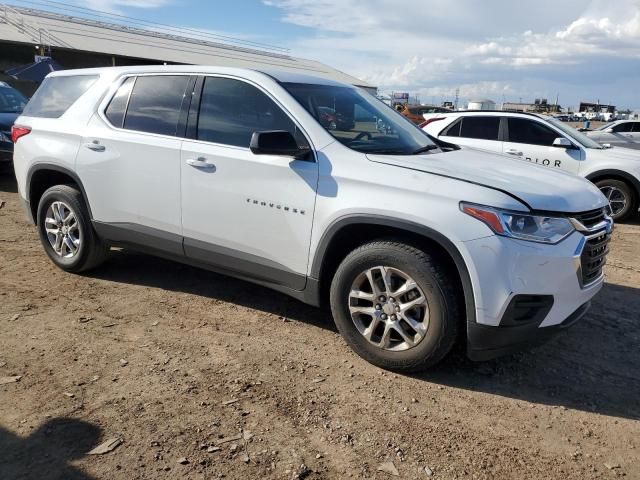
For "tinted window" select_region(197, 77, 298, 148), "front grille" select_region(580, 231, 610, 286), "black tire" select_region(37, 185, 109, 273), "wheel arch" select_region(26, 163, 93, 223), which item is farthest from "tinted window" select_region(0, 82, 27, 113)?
"front grille" select_region(580, 231, 610, 286)

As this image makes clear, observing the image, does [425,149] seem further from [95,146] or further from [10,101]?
[10,101]

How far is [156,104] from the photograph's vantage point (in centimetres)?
425

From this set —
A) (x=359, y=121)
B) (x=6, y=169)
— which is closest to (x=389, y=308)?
(x=359, y=121)

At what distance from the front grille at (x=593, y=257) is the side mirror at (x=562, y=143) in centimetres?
523

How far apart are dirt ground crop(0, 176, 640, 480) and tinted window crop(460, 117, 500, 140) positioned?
4846mm

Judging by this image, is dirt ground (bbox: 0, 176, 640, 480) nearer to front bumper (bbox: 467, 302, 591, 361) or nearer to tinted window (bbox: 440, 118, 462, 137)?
front bumper (bbox: 467, 302, 591, 361)

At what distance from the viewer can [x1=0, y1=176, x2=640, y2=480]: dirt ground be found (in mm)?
2557

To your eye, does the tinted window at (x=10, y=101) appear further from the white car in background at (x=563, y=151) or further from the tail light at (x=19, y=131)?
the white car in background at (x=563, y=151)

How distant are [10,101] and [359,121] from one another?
9.29m

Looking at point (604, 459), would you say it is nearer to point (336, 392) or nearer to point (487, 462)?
point (487, 462)

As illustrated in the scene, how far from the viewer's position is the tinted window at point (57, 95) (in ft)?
15.6

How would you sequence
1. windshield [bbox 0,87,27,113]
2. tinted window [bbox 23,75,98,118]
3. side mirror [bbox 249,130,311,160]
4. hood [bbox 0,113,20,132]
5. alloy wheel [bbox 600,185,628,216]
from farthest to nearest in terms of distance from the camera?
windshield [bbox 0,87,27,113] → hood [bbox 0,113,20,132] → alloy wheel [bbox 600,185,628,216] → tinted window [bbox 23,75,98,118] → side mirror [bbox 249,130,311,160]

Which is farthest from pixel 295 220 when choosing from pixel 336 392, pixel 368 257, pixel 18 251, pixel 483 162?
pixel 18 251

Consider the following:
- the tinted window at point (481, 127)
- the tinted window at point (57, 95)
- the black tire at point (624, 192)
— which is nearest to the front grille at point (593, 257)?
the tinted window at point (57, 95)
